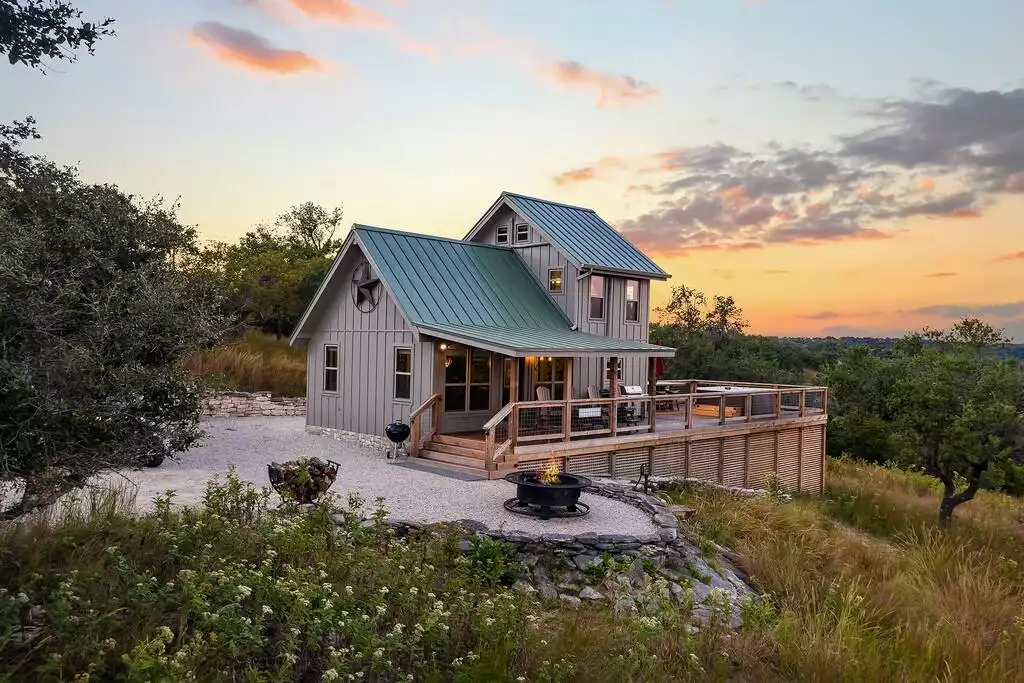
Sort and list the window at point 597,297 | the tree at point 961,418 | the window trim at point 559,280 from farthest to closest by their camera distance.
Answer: the window at point 597,297 < the window trim at point 559,280 < the tree at point 961,418

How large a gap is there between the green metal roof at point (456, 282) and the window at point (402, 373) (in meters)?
1.32

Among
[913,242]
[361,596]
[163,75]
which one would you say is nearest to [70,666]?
[361,596]

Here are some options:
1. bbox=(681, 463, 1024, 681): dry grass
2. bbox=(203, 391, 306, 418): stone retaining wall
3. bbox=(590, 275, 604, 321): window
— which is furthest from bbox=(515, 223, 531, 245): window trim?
bbox=(681, 463, 1024, 681): dry grass

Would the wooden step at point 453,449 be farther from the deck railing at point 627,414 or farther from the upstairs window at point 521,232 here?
A: the upstairs window at point 521,232

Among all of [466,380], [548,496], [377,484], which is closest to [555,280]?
[466,380]

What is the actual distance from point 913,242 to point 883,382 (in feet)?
16.0

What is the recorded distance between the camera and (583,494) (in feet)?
42.8

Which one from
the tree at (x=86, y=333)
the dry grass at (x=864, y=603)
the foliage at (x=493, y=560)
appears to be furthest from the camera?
the foliage at (x=493, y=560)

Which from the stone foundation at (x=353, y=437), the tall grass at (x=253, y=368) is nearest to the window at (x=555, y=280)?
the stone foundation at (x=353, y=437)

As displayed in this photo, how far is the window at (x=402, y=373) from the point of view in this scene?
17234mm

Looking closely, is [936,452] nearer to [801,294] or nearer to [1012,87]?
[1012,87]

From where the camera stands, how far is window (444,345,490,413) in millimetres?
17031

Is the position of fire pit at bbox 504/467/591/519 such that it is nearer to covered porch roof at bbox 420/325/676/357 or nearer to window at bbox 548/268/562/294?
covered porch roof at bbox 420/325/676/357

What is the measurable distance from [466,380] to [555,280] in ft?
16.6
